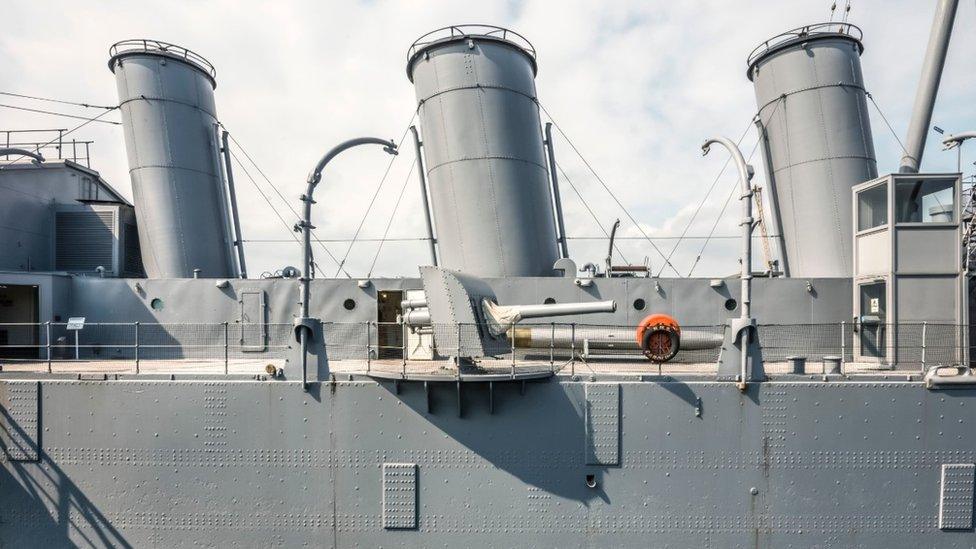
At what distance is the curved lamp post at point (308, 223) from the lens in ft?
24.5

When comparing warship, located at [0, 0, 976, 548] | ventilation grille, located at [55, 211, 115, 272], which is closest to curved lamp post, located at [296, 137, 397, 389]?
warship, located at [0, 0, 976, 548]

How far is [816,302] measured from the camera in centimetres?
1098

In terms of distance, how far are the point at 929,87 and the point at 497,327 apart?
12520 millimetres

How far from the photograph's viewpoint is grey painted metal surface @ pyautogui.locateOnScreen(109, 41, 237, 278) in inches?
530

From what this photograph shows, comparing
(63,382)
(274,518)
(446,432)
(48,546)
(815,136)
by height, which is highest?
(815,136)

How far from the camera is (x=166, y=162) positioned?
1359 cm

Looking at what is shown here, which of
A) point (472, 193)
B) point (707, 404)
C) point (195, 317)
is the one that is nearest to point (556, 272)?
point (472, 193)

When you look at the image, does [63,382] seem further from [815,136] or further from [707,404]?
[815,136]

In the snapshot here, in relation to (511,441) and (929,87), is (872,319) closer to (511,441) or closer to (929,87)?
(929,87)

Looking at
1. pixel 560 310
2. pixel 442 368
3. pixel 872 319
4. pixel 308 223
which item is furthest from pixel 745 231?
pixel 308 223

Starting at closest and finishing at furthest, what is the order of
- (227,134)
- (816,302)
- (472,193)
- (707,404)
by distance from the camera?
(707,404) → (816,302) → (472,193) → (227,134)

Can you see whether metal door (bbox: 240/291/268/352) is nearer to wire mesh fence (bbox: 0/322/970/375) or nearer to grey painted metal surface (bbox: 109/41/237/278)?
A: wire mesh fence (bbox: 0/322/970/375)

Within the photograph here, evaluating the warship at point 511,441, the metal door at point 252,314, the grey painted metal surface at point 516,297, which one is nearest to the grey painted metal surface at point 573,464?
the warship at point 511,441

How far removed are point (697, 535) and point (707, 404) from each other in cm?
213
